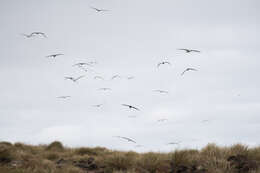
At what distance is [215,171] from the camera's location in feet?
32.5

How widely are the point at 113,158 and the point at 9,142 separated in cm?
855

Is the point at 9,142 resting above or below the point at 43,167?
above

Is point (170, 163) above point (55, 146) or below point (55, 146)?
below

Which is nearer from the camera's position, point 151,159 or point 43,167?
point 43,167

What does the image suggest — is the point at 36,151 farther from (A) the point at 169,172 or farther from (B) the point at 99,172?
(A) the point at 169,172

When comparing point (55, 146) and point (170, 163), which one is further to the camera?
point (55, 146)

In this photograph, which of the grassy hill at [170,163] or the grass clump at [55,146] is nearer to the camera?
the grassy hill at [170,163]

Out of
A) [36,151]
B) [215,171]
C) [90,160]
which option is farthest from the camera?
[36,151]

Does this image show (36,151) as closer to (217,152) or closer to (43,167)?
(43,167)

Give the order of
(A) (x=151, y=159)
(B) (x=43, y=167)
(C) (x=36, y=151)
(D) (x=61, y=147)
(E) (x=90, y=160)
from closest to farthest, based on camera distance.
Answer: (B) (x=43, y=167)
(A) (x=151, y=159)
(E) (x=90, y=160)
(C) (x=36, y=151)
(D) (x=61, y=147)

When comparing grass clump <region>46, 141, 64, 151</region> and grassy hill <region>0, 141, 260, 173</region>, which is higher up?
grass clump <region>46, 141, 64, 151</region>

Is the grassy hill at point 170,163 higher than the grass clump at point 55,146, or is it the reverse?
the grass clump at point 55,146

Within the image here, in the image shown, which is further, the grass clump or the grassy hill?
the grass clump

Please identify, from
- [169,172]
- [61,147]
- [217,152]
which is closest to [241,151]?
[217,152]
